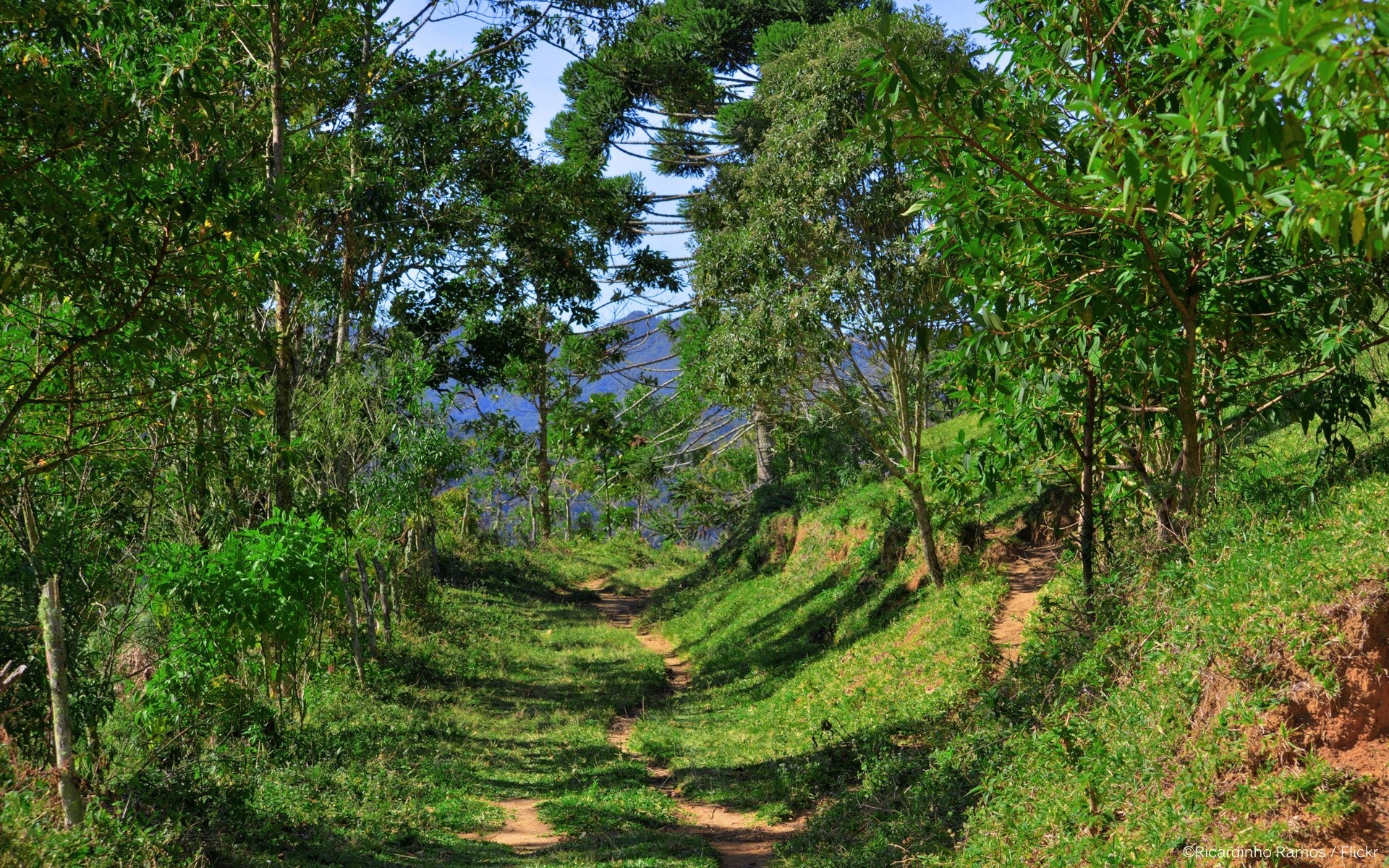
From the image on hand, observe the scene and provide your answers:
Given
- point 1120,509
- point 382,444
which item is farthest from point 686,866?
point 382,444

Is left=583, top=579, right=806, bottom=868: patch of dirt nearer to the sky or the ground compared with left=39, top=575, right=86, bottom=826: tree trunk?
nearer to the ground

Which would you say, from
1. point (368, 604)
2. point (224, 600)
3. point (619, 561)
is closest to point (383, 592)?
point (368, 604)

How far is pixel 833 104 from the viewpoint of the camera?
12.4m

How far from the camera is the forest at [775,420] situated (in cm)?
480

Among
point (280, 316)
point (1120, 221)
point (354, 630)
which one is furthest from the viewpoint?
point (354, 630)

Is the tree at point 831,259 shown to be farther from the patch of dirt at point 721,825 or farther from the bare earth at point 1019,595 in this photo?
the patch of dirt at point 721,825

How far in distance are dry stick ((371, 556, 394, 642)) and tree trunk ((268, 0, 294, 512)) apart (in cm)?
433

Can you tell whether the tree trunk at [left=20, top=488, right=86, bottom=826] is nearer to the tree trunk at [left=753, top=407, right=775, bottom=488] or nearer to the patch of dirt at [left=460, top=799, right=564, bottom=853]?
the patch of dirt at [left=460, top=799, right=564, bottom=853]

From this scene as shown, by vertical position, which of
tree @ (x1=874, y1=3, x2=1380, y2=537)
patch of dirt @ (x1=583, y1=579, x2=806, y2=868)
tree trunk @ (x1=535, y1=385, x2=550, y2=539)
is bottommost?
patch of dirt @ (x1=583, y1=579, x2=806, y2=868)

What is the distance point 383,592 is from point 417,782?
6266 millimetres

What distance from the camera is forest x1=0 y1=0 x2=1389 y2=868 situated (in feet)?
15.7

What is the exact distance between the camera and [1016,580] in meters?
12.0

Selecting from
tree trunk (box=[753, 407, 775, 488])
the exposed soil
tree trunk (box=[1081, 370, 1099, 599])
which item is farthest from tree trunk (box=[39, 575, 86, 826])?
tree trunk (box=[753, 407, 775, 488])

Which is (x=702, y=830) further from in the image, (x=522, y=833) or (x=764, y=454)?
(x=764, y=454)
